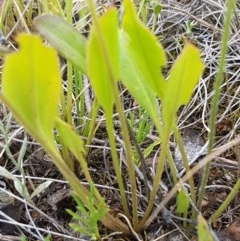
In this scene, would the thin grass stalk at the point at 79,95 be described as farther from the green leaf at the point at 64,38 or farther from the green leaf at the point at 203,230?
the green leaf at the point at 203,230

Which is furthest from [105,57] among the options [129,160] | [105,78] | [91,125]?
[91,125]

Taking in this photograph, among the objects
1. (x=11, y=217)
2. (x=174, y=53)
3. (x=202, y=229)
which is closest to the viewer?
(x=202, y=229)

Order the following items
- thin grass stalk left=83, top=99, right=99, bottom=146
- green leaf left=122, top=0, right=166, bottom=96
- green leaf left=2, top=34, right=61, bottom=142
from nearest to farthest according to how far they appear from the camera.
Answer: green leaf left=2, top=34, right=61, bottom=142
green leaf left=122, top=0, right=166, bottom=96
thin grass stalk left=83, top=99, right=99, bottom=146

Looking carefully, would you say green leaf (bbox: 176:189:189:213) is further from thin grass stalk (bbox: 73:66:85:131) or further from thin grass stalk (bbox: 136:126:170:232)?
thin grass stalk (bbox: 73:66:85:131)

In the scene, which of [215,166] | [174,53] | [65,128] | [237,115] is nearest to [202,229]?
[65,128]

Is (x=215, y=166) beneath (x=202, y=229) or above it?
beneath

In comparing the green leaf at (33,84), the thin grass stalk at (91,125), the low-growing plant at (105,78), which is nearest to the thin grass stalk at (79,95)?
the thin grass stalk at (91,125)

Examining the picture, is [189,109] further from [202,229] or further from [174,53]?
[202,229]

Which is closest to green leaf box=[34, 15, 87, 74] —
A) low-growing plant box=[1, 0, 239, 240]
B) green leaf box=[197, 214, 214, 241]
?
low-growing plant box=[1, 0, 239, 240]
